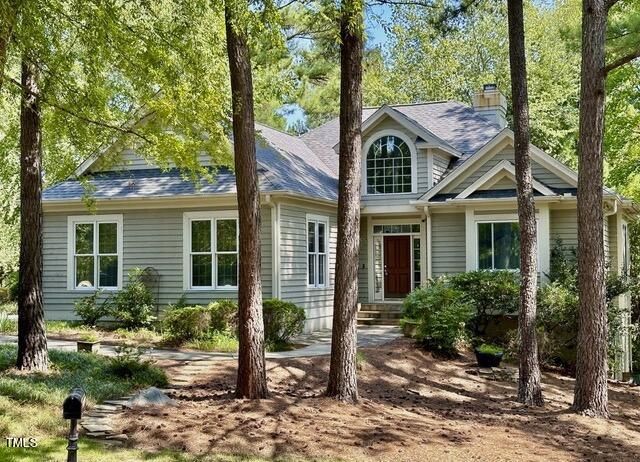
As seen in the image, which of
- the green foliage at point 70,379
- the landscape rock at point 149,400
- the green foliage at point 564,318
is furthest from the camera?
the green foliage at point 564,318

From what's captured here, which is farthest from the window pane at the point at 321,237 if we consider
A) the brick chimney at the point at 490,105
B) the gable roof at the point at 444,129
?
the brick chimney at the point at 490,105

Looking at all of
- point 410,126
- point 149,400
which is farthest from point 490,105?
point 149,400

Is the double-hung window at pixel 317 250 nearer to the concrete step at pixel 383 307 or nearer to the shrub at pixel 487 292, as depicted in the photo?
the concrete step at pixel 383 307

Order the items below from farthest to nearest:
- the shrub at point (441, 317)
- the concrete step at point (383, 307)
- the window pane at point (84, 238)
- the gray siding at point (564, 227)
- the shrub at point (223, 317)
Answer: the concrete step at point (383, 307)
the window pane at point (84, 238)
the gray siding at point (564, 227)
the shrub at point (223, 317)
the shrub at point (441, 317)

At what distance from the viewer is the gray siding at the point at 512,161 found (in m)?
17.3

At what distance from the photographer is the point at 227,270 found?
17.2 m

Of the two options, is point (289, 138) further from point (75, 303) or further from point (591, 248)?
point (591, 248)

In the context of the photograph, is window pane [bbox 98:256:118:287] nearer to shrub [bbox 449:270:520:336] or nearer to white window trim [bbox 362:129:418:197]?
white window trim [bbox 362:129:418:197]

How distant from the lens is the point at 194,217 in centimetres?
1731

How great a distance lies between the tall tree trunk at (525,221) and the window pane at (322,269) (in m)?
8.24

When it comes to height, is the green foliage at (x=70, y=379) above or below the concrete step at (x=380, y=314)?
below

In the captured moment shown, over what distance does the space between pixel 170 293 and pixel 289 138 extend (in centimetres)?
736

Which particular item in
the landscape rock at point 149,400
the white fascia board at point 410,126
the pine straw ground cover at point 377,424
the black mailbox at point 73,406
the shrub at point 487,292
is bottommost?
the pine straw ground cover at point 377,424

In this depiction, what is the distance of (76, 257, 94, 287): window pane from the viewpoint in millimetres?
18172
